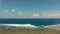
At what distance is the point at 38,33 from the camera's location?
5152 mm

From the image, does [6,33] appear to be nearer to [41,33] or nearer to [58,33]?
[41,33]

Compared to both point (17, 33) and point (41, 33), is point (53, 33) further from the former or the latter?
point (17, 33)

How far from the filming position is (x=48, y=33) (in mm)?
5000

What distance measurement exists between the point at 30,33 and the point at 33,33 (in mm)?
121

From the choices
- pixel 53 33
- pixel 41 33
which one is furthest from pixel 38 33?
pixel 53 33

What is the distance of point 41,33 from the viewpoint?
5125 millimetres

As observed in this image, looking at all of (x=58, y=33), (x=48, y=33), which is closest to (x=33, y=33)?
(x=48, y=33)

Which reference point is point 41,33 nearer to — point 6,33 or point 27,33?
point 27,33

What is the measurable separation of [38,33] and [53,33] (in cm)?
53

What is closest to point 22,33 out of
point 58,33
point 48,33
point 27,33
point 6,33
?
point 27,33

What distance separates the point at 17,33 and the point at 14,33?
13cm

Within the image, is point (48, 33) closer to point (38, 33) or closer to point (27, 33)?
point (38, 33)

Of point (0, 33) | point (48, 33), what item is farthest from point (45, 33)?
point (0, 33)

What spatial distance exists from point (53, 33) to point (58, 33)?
0.62 ft
